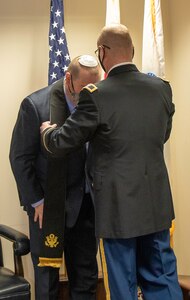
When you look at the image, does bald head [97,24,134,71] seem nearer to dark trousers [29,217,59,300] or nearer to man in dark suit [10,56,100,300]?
man in dark suit [10,56,100,300]

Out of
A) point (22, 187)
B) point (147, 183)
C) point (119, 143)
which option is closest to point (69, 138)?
point (119, 143)

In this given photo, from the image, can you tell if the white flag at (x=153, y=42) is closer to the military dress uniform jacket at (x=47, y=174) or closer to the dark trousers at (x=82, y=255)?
the military dress uniform jacket at (x=47, y=174)

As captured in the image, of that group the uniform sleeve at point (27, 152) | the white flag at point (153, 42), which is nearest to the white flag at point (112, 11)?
the white flag at point (153, 42)

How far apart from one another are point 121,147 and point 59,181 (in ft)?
1.55

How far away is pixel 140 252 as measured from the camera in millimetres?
1729

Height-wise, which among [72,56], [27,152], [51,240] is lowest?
[51,240]

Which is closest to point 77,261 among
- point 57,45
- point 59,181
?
point 59,181

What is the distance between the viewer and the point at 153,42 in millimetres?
2568

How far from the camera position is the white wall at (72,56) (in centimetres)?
275

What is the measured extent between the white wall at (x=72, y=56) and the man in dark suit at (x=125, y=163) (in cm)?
111

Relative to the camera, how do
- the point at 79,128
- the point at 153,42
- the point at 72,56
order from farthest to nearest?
1. the point at 72,56
2. the point at 153,42
3. the point at 79,128

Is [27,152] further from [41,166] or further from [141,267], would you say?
[141,267]

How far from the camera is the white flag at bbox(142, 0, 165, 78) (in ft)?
8.38

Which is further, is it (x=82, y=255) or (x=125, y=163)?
(x=82, y=255)
